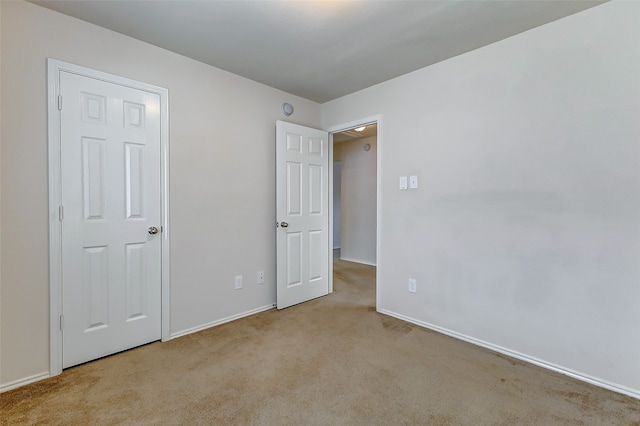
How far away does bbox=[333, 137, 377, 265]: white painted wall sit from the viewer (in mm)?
5461

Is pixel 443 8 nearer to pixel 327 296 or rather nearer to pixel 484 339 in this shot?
pixel 484 339

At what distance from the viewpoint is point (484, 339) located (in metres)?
2.33

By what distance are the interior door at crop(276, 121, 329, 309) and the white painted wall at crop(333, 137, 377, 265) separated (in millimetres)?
2076

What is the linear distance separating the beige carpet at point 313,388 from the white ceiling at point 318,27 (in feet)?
7.76

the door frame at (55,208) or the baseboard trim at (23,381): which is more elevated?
the door frame at (55,208)

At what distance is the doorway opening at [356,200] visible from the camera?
5.40m

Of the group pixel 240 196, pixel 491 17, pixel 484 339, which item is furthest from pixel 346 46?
pixel 484 339

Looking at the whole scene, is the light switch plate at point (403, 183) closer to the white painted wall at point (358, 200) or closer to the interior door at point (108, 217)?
the interior door at point (108, 217)

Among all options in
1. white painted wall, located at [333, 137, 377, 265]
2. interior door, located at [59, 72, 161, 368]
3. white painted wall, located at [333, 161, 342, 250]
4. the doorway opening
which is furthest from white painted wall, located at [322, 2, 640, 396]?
white painted wall, located at [333, 161, 342, 250]

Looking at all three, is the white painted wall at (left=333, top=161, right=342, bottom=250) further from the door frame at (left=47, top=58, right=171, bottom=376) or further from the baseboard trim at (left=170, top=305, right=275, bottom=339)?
the door frame at (left=47, top=58, right=171, bottom=376)

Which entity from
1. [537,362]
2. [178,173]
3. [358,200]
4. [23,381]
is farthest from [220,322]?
[358,200]

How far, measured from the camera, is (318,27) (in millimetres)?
2023

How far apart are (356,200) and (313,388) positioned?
14.0 feet

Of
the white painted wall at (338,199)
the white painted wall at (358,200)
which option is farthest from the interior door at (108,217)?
the white painted wall at (338,199)
